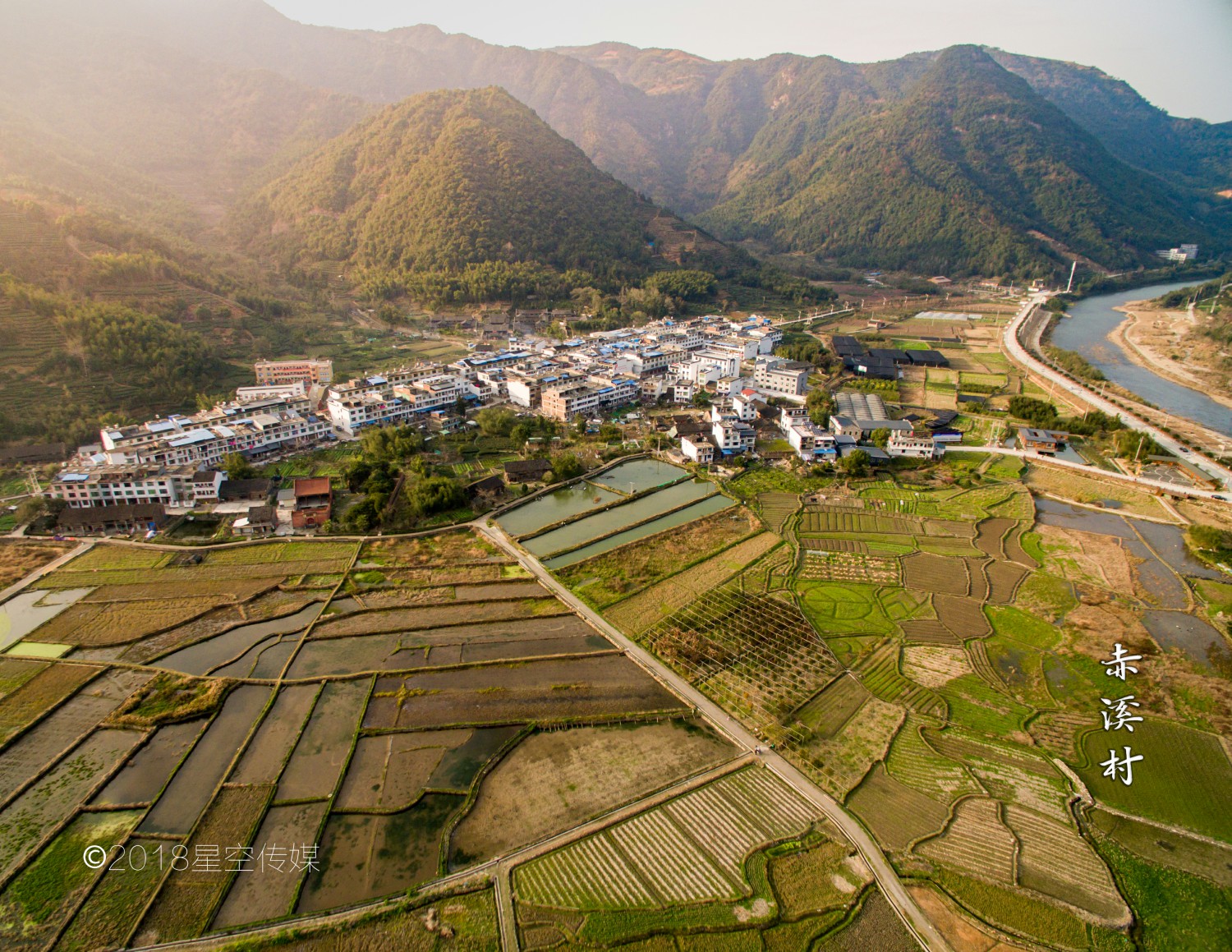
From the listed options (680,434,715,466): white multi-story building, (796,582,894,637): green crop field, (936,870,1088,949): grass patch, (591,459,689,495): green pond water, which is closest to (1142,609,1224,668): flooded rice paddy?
(796,582,894,637): green crop field

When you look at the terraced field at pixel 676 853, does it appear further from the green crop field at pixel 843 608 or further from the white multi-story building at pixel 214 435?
the white multi-story building at pixel 214 435

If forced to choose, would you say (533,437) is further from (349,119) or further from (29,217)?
(349,119)

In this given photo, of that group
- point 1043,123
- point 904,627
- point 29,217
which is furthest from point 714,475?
point 1043,123

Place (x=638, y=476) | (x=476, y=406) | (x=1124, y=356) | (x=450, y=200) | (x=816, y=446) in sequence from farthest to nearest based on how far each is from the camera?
1. (x=450, y=200)
2. (x=1124, y=356)
3. (x=476, y=406)
4. (x=816, y=446)
5. (x=638, y=476)

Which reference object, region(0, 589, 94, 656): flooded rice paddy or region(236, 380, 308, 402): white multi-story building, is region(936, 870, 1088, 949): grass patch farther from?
region(236, 380, 308, 402): white multi-story building

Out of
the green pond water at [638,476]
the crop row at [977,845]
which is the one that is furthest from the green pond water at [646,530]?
the crop row at [977,845]

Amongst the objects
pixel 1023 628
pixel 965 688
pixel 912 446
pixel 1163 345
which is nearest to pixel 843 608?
pixel 965 688

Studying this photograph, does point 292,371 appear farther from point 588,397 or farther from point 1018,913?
point 1018,913
